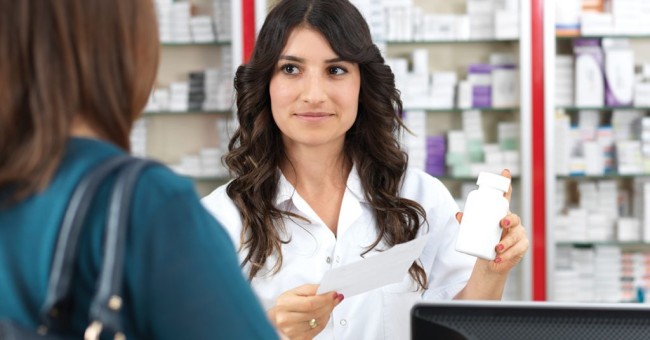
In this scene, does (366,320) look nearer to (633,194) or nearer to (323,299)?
(323,299)

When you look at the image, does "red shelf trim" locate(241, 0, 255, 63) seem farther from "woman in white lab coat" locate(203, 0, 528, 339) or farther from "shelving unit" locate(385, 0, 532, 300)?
"woman in white lab coat" locate(203, 0, 528, 339)

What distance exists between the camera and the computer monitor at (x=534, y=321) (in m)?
1.12

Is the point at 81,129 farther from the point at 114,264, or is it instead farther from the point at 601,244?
the point at 601,244

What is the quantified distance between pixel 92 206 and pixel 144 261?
0.07 meters

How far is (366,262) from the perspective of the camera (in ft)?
4.91

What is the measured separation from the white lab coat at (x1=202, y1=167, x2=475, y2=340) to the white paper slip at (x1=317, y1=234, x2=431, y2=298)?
50 centimetres

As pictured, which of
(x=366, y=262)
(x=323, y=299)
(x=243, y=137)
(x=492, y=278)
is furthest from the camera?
(x=243, y=137)

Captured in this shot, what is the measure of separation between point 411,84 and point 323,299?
3390mm

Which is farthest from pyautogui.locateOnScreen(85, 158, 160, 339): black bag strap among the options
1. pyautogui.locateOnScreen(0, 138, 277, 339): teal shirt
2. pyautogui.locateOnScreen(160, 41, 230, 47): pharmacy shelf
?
pyautogui.locateOnScreen(160, 41, 230, 47): pharmacy shelf

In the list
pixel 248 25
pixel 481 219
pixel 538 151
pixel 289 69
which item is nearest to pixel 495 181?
pixel 481 219

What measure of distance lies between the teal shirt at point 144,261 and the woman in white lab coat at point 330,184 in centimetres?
124

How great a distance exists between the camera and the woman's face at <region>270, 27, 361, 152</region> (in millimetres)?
2154

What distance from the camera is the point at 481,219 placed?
1741mm

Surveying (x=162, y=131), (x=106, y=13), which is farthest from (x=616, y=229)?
(x=106, y=13)
